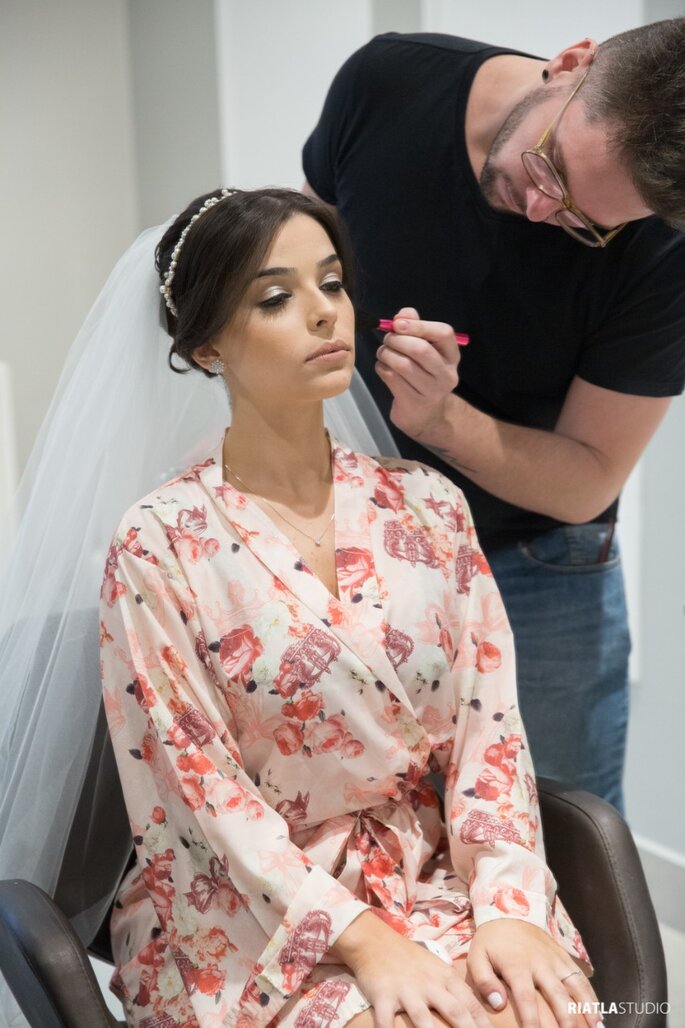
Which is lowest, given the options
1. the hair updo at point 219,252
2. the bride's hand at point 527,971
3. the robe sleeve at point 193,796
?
the bride's hand at point 527,971

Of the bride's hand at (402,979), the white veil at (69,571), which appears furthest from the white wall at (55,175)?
the bride's hand at (402,979)

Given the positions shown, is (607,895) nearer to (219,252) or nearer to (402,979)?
(402,979)

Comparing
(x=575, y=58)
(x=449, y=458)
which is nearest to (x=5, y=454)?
(x=449, y=458)

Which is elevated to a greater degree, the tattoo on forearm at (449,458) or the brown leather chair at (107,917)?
the tattoo on forearm at (449,458)

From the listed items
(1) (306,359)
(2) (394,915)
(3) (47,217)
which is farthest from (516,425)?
(3) (47,217)

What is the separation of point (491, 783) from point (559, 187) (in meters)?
0.74

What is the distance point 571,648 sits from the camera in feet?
6.27

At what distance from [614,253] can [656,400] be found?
0.73 feet

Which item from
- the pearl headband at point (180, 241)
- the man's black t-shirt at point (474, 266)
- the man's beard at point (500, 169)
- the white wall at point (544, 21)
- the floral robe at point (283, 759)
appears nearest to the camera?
the floral robe at point (283, 759)

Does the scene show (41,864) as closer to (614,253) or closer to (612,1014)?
(612,1014)

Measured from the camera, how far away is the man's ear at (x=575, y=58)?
4.75 ft

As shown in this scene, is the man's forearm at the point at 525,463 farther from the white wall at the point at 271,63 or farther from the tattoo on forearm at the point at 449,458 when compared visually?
the white wall at the point at 271,63

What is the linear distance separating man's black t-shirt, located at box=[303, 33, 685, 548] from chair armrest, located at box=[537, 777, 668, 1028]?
1.72 ft

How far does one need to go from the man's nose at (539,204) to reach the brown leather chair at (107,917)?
2.46 feet
